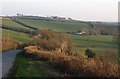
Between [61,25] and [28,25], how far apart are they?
7.50 m

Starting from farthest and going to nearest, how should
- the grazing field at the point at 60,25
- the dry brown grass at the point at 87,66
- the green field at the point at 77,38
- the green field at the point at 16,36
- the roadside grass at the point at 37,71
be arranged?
the grazing field at the point at 60,25 < the green field at the point at 16,36 < the green field at the point at 77,38 < the roadside grass at the point at 37,71 < the dry brown grass at the point at 87,66

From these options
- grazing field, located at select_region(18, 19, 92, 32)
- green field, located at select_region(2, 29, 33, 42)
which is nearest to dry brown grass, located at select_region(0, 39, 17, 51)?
green field, located at select_region(2, 29, 33, 42)

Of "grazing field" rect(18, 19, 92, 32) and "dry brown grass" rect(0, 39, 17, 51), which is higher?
"grazing field" rect(18, 19, 92, 32)

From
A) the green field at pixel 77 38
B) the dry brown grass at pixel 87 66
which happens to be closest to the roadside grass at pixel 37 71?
the dry brown grass at pixel 87 66

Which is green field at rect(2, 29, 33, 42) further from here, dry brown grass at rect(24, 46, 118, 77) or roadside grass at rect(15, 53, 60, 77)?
dry brown grass at rect(24, 46, 118, 77)

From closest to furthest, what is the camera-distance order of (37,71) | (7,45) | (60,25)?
(37,71)
(7,45)
(60,25)

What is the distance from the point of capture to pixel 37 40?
176 feet

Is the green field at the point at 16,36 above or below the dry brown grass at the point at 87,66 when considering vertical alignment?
above

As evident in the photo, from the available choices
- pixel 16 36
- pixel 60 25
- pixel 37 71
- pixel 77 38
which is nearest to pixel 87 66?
pixel 37 71

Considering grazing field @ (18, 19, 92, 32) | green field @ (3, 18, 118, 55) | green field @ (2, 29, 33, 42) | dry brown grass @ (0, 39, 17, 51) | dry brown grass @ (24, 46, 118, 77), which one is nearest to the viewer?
dry brown grass @ (24, 46, 118, 77)

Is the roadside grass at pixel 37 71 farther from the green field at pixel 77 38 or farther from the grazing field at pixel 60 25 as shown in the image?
the grazing field at pixel 60 25

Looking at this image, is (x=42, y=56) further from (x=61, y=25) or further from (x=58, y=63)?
(x=61, y=25)

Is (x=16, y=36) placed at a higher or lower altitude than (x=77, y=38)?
higher

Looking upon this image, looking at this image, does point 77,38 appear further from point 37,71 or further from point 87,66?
point 87,66
